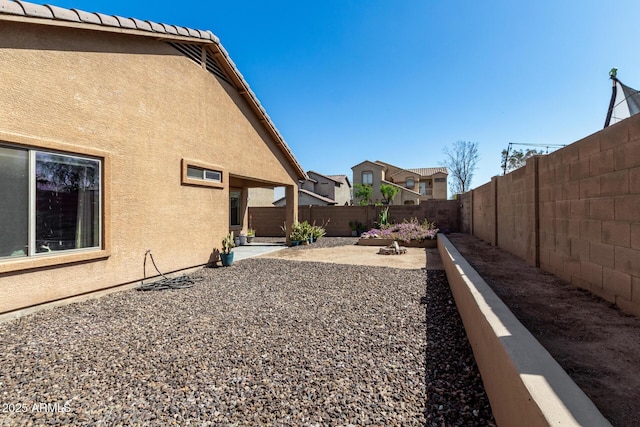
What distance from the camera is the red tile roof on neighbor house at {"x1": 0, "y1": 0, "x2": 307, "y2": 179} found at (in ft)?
15.1

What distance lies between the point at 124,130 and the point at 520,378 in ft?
24.2

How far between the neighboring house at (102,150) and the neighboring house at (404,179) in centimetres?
3841

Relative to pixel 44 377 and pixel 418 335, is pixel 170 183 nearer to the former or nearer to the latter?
pixel 44 377

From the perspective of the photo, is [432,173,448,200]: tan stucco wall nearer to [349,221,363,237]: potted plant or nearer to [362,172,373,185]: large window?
[362,172,373,185]: large window

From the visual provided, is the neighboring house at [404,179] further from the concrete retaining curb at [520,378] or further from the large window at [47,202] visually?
the concrete retaining curb at [520,378]

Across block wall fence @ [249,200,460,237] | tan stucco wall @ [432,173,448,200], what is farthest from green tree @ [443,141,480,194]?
block wall fence @ [249,200,460,237]

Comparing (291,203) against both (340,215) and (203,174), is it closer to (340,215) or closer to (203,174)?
(340,215)

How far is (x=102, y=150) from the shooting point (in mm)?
5859

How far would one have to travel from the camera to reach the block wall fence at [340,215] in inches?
717

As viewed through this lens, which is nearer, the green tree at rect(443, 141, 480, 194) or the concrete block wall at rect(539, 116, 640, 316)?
the concrete block wall at rect(539, 116, 640, 316)

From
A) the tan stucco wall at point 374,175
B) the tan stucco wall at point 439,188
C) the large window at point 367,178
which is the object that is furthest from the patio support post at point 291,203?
the tan stucco wall at point 439,188

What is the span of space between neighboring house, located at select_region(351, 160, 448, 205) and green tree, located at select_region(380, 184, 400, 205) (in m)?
1.41

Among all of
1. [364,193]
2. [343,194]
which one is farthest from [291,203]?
Answer: [364,193]

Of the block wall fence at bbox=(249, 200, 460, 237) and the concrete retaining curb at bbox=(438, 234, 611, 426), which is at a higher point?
the block wall fence at bbox=(249, 200, 460, 237)
